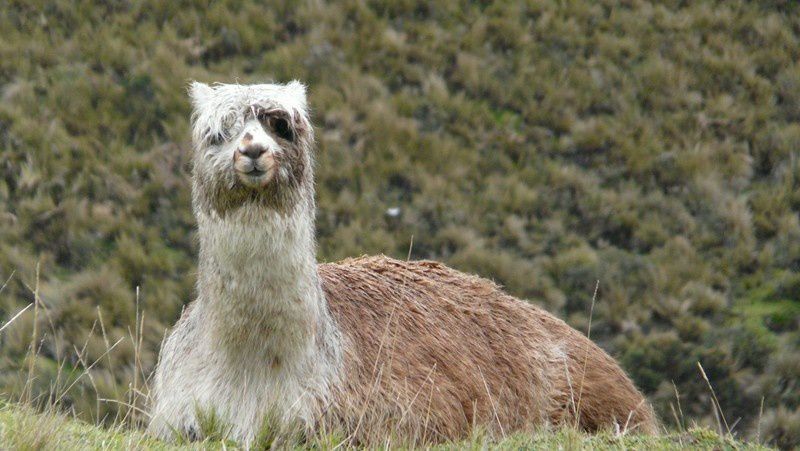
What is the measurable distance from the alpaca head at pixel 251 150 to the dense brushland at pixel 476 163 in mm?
4840

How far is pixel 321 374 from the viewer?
539cm

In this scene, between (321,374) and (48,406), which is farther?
(321,374)

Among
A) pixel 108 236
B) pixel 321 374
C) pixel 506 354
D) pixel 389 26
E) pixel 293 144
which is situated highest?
pixel 293 144

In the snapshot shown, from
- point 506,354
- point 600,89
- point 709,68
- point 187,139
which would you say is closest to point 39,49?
point 187,139

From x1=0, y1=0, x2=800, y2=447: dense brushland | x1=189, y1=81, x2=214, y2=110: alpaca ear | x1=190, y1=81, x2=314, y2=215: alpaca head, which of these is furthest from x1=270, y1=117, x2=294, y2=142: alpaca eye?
x1=0, y1=0, x2=800, y2=447: dense brushland

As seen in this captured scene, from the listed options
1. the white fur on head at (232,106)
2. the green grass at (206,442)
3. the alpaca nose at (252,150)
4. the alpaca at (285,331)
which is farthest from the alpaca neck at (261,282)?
the green grass at (206,442)

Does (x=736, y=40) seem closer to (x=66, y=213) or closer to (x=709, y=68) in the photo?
(x=709, y=68)

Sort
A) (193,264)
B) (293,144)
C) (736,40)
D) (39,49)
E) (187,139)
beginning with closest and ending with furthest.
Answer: (293,144) → (193,264) → (187,139) → (39,49) → (736,40)

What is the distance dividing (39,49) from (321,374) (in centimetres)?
1236

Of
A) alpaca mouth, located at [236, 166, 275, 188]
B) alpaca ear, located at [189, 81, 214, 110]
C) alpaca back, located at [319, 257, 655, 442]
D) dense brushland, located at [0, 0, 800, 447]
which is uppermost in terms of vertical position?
alpaca ear, located at [189, 81, 214, 110]

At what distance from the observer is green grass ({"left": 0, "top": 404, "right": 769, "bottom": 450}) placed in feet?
13.7

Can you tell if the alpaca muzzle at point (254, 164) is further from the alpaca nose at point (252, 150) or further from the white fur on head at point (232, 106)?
the white fur on head at point (232, 106)

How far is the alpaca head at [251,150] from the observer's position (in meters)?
4.96

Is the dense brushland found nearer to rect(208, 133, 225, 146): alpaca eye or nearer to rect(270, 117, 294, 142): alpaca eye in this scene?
rect(208, 133, 225, 146): alpaca eye
